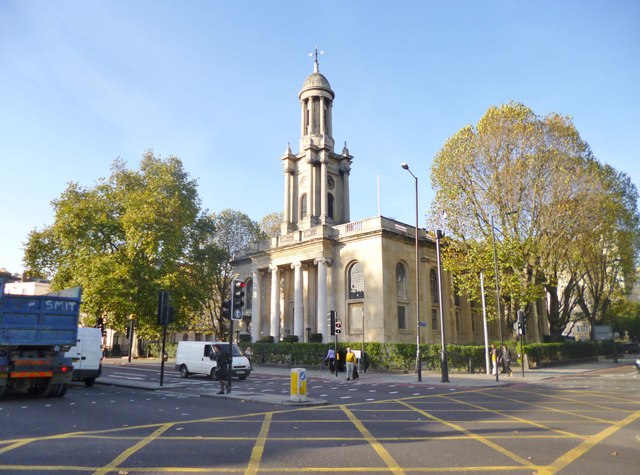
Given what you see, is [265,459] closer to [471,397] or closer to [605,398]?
[471,397]

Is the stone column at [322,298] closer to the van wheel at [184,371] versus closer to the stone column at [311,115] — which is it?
the van wheel at [184,371]

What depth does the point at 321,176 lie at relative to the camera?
158 ft

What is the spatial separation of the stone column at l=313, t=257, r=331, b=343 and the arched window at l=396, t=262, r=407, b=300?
6175 mm

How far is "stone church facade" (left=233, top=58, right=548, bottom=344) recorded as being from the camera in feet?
127

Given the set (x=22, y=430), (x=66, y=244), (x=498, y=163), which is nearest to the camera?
(x=22, y=430)

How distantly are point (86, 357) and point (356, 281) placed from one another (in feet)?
81.7

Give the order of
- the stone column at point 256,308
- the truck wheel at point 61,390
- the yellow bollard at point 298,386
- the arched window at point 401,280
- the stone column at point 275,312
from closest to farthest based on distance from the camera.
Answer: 1. the yellow bollard at point 298,386
2. the truck wheel at point 61,390
3. the arched window at point 401,280
4. the stone column at point 275,312
5. the stone column at point 256,308

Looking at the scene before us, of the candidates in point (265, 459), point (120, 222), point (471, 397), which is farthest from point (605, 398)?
point (120, 222)

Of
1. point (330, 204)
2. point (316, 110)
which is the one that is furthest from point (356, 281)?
point (316, 110)

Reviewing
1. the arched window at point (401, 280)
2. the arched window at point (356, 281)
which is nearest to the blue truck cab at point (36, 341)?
the arched window at point (356, 281)

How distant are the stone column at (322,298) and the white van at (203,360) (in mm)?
14904

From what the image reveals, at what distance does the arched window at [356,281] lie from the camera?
39.8 metres

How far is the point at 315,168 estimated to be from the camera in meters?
48.5

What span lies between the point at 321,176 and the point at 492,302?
850 inches
